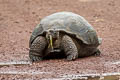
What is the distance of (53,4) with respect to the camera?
1997 cm

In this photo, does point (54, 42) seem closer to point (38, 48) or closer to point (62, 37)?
point (62, 37)

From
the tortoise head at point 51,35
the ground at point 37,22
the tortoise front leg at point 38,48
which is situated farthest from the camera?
the tortoise front leg at point 38,48

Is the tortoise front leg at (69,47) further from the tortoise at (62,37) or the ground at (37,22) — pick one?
the ground at (37,22)

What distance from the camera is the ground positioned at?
326 inches

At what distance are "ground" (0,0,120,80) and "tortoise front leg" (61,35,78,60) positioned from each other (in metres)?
0.13

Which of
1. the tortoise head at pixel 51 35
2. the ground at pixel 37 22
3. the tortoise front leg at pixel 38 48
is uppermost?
the tortoise head at pixel 51 35

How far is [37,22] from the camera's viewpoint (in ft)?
54.7

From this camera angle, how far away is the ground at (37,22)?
8.28 meters

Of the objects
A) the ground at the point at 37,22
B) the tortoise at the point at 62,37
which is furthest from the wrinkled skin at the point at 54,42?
the ground at the point at 37,22

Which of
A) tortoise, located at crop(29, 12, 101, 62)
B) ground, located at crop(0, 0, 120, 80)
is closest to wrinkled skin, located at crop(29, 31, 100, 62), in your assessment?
tortoise, located at crop(29, 12, 101, 62)

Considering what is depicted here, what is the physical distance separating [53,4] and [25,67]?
37.2 feet

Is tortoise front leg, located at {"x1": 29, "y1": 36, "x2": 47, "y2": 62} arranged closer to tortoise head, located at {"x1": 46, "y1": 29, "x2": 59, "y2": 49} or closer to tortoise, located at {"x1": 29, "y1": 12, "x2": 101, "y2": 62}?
tortoise, located at {"x1": 29, "y1": 12, "x2": 101, "y2": 62}

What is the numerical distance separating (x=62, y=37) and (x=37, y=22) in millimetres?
7345

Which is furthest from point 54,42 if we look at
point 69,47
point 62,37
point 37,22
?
point 37,22
